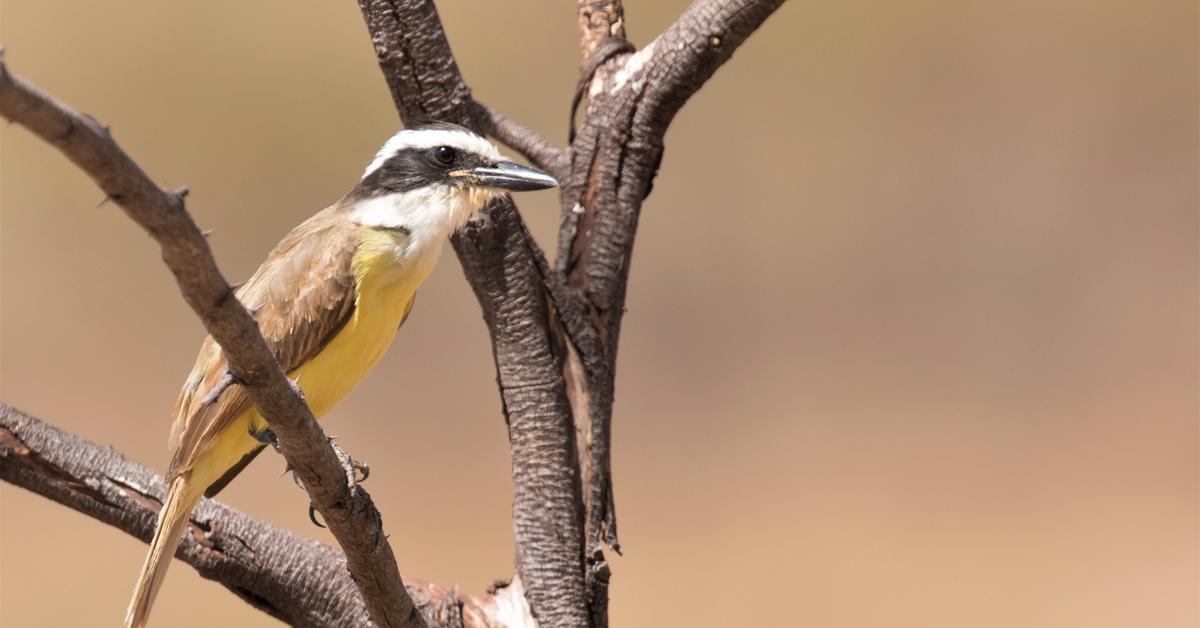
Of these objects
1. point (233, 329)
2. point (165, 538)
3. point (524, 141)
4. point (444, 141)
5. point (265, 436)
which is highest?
point (524, 141)

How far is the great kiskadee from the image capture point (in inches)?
95.2

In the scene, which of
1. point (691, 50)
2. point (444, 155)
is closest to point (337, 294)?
point (444, 155)

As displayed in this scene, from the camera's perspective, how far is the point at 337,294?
8.11ft

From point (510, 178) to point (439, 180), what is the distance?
15cm

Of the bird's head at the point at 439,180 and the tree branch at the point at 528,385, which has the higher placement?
the bird's head at the point at 439,180

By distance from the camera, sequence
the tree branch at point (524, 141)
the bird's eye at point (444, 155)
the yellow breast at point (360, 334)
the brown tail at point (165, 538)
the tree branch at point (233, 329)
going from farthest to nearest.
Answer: the tree branch at point (524, 141), the bird's eye at point (444, 155), the yellow breast at point (360, 334), the brown tail at point (165, 538), the tree branch at point (233, 329)

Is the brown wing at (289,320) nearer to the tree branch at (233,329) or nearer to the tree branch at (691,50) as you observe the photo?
the tree branch at (233,329)

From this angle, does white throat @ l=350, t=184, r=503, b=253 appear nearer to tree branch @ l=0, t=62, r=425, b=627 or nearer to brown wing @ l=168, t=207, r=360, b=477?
brown wing @ l=168, t=207, r=360, b=477

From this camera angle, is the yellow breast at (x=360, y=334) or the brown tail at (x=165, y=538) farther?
the yellow breast at (x=360, y=334)

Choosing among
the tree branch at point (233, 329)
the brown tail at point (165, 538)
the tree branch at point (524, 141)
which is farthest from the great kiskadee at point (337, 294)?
the tree branch at point (233, 329)

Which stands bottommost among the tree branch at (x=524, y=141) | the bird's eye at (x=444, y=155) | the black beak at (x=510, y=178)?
the black beak at (x=510, y=178)

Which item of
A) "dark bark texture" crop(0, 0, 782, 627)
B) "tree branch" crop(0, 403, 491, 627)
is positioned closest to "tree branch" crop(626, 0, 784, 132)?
"dark bark texture" crop(0, 0, 782, 627)

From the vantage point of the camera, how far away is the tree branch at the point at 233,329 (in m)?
1.28

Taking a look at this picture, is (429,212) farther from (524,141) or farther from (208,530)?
(208,530)
